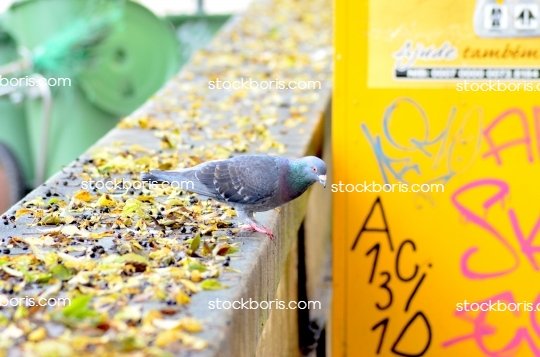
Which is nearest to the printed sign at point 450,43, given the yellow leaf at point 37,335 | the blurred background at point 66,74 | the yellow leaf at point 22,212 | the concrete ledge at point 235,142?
the concrete ledge at point 235,142

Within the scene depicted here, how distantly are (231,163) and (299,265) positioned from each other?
157 cm

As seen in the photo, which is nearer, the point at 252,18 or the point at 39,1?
the point at 39,1

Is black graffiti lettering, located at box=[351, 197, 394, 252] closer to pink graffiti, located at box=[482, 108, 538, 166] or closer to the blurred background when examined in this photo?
pink graffiti, located at box=[482, 108, 538, 166]

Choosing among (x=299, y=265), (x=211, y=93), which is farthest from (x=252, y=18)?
(x=299, y=265)

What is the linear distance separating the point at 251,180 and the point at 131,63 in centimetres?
523

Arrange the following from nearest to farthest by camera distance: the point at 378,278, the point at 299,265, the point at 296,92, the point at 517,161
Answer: the point at 517,161, the point at 378,278, the point at 299,265, the point at 296,92

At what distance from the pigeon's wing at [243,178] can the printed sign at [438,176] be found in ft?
2.84

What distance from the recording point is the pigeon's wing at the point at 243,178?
275cm

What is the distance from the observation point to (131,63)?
7.68m

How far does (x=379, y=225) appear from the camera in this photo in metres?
3.67

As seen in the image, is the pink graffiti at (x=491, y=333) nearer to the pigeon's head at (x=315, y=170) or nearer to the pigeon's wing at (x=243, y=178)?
the pigeon's head at (x=315, y=170)

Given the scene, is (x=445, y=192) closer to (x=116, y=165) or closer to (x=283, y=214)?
(x=283, y=214)

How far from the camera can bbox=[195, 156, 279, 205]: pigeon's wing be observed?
2.75 m

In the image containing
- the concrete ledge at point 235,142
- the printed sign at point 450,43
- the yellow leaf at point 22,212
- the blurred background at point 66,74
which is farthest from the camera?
the blurred background at point 66,74
